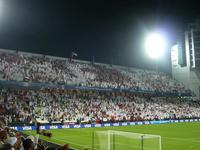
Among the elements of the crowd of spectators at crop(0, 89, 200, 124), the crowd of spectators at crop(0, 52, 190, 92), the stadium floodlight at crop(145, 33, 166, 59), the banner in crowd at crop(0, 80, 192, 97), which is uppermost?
the stadium floodlight at crop(145, 33, 166, 59)

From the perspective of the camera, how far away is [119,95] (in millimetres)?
56969

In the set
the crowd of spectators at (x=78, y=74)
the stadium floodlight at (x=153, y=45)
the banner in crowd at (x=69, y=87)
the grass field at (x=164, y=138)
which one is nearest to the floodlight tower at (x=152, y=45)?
→ the stadium floodlight at (x=153, y=45)

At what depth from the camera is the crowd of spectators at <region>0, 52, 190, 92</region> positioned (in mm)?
45656

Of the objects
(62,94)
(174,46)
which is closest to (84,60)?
(62,94)

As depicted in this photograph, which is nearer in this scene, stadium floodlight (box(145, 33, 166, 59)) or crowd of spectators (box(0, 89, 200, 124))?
crowd of spectators (box(0, 89, 200, 124))

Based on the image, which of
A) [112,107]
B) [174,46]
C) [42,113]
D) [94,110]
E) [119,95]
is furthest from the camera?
[174,46]

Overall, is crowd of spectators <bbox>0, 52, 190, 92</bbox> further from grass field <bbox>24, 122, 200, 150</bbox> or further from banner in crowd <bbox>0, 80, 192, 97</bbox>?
grass field <bbox>24, 122, 200, 150</bbox>

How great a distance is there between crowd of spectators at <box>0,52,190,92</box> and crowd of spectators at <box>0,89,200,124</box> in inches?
72.8

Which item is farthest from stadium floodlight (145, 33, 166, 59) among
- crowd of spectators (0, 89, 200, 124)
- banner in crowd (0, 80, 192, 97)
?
crowd of spectators (0, 89, 200, 124)

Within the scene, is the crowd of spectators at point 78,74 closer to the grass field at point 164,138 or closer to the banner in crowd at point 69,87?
the banner in crowd at point 69,87

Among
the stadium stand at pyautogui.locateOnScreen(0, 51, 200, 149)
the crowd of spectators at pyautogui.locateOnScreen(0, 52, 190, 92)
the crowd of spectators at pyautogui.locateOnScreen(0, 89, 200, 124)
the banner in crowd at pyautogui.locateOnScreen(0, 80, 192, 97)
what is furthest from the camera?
the crowd of spectators at pyautogui.locateOnScreen(0, 52, 190, 92)

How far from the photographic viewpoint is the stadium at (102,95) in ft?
116

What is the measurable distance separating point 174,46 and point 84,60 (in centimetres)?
2467

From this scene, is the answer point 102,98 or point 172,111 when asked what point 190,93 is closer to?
point 172,111
